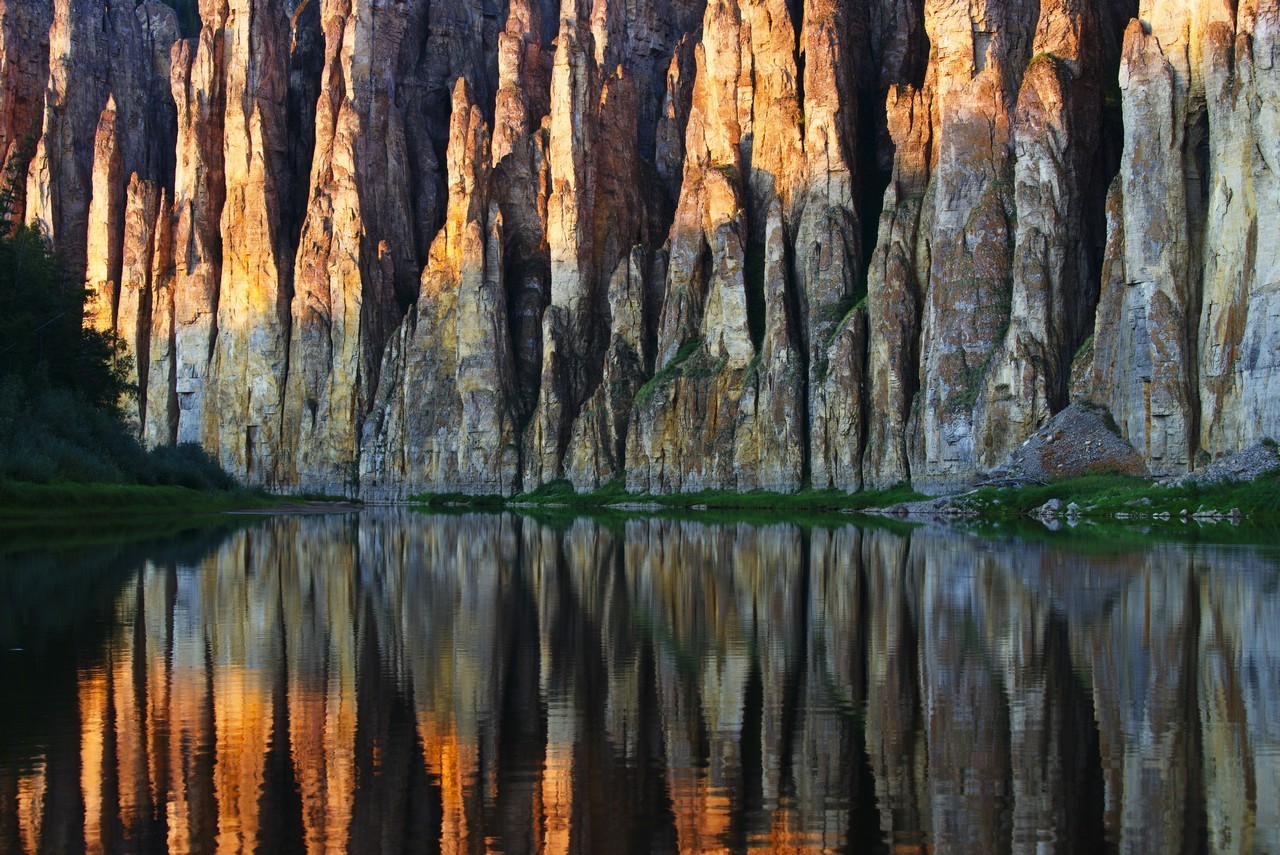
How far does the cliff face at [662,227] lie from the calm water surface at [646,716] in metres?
38.0

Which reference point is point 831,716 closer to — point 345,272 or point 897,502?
point 897,502

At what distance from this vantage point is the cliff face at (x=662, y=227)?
195 feet

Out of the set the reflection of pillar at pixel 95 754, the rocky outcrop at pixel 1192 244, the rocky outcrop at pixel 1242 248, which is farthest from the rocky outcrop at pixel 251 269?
the reflection of pillar at pixel 95 754

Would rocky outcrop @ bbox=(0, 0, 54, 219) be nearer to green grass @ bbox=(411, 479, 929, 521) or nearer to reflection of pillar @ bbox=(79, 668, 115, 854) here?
green grass @ bbox=(411, 479, 929, 521)

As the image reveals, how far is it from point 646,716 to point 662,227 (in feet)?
328

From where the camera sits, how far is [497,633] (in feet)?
59.8

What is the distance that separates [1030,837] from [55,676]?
10.2 meters

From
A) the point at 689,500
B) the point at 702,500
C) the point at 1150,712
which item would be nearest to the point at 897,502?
the point at 702,500

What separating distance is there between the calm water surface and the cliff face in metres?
38.0

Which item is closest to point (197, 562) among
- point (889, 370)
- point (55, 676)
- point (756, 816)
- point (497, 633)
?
point (497, 633)

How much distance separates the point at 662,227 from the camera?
364 feet

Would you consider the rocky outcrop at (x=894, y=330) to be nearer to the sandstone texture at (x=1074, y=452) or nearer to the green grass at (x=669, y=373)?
the sandstone texture at (x=1074, y=452)

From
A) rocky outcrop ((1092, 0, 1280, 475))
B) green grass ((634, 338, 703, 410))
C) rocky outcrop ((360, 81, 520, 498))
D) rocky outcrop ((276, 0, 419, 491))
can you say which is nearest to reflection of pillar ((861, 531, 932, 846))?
rocky outcrop ((1092, 0, 1280, 475))

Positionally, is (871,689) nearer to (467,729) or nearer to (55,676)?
(467,729)
